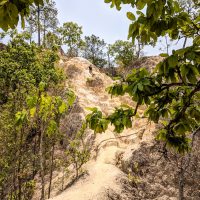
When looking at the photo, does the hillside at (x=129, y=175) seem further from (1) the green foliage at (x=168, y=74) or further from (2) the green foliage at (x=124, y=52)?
(2) the green foliage at (x=124, y=52)

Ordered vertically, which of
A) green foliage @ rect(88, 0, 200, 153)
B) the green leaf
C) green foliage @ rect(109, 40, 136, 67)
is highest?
green foliage @ rect(109, 40, 136, 67)

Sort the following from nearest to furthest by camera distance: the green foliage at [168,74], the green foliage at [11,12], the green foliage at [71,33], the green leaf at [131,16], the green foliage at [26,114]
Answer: the green foliage at [11,12] → the green foliage at [168,74] → the green leaf at [131,16] → the green foliage at [26,114] → the green foliage at [71,33]

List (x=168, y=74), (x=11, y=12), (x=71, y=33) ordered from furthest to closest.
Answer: (x=71, y=33) → (x=168, y=74) → (x=11, y=12)

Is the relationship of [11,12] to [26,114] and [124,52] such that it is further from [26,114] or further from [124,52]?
[124,52]

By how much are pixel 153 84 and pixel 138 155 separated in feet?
43.1

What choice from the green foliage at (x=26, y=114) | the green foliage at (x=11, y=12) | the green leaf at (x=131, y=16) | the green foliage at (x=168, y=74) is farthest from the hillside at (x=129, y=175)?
the green foliage at (x=11, y=12)

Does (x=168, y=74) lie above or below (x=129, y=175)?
above

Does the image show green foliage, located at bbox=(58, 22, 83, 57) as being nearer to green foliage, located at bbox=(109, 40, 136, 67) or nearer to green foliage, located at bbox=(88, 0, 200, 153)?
green foliage, located at bbox=(109, 40, 136, 67)

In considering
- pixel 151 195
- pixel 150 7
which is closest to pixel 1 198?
pixel 151 195

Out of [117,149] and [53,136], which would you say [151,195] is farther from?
[53,136]

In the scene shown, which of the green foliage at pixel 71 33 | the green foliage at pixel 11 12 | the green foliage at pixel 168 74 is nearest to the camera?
the green foliage at pixel 11 12

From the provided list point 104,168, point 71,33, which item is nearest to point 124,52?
point 71,33

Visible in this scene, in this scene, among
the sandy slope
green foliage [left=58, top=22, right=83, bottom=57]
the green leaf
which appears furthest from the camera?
green foliage [left=58, top=22, right=83, bottom=57]

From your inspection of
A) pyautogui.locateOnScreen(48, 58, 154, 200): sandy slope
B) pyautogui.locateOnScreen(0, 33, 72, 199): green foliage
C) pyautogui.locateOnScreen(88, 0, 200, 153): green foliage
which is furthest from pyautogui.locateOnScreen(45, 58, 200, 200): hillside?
pyautogui.locateOnScreen(88, 0, 200, 153): green foliage
